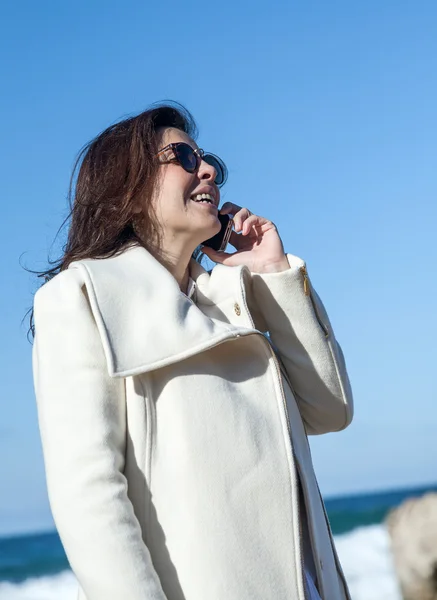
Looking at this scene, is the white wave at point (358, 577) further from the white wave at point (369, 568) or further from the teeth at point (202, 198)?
the teeth at point (202, 198)

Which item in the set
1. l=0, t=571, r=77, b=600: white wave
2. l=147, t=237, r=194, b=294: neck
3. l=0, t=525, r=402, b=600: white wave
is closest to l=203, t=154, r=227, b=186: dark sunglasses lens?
l=147, t=237, r=194, b=294: neck

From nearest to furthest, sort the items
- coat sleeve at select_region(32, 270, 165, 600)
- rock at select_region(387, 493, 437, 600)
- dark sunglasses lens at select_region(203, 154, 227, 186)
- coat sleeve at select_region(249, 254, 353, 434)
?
coat sleeve at select_region(32, 270, 165, 600), coat sleeve at select_region(249, 254, 353, 434), dark sunglasses lens at select_region(203, 154, 227, 186), rock at select_region(387, 493, 437, 600)

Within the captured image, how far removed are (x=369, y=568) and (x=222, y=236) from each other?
47.5ft

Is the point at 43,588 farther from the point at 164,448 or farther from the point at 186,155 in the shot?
the point at 164,448

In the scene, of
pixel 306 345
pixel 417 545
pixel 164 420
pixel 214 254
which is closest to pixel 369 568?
pixel 417 545

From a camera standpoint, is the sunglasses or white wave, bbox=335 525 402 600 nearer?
the sunglasses

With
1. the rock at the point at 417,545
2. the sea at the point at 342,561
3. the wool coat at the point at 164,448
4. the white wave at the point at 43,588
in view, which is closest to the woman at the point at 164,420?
the wool coat at the point at 164,448

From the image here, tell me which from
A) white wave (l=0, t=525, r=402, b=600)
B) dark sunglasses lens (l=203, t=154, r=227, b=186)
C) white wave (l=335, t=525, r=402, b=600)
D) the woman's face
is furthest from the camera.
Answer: white wave (l=0, t=525, r=402, b=600)

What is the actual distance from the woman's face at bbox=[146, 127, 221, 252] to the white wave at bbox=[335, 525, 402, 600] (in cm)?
1073

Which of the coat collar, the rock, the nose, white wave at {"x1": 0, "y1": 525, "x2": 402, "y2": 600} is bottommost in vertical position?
white wave at {"x1": 0, "y1": 525, "x2": 402, "y2": 600}

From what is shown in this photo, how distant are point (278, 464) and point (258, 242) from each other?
101 cm

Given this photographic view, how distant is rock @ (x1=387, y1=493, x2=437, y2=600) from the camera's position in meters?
6.27

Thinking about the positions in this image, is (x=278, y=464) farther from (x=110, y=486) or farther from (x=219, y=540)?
(x=110, y=486)

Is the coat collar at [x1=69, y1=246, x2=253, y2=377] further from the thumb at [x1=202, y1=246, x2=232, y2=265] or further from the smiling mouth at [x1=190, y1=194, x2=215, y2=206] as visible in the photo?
the thumb at [x1=202, y1=246, x2=232, y2=265]
